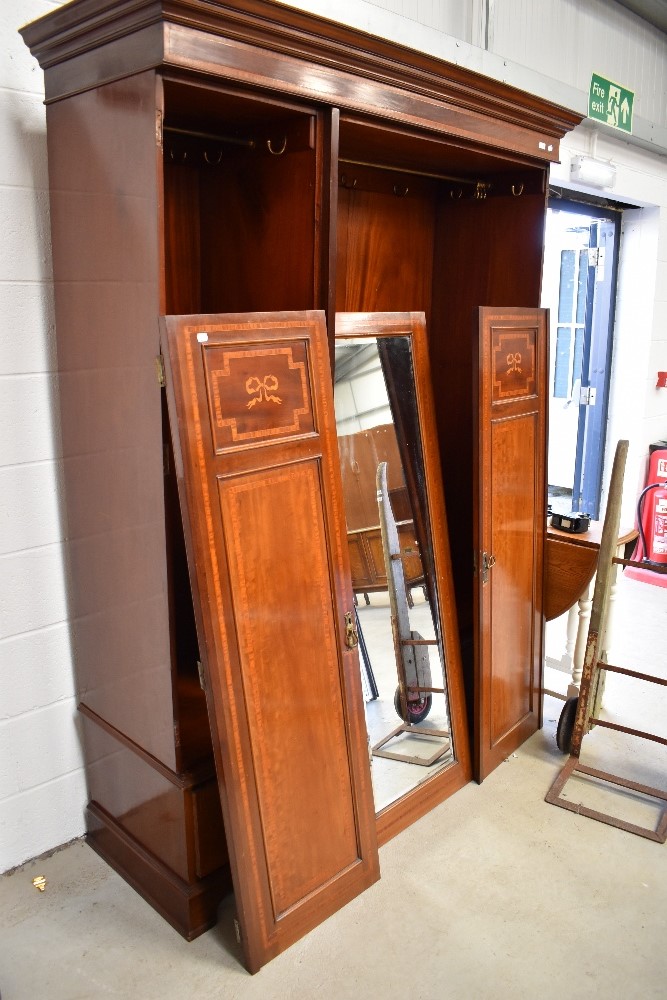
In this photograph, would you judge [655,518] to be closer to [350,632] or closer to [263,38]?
[350,632]

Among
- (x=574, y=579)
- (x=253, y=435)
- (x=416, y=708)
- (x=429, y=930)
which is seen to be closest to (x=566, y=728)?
(x=574, y=579)

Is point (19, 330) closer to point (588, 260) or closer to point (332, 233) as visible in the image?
point (332, 233)

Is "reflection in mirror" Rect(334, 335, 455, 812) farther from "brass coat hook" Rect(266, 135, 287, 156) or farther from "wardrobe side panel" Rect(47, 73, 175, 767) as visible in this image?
"wardrobe side panel" Rect(47, 73, 175, 767)

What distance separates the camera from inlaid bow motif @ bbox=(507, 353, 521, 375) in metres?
2.81

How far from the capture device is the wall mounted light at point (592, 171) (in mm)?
4148

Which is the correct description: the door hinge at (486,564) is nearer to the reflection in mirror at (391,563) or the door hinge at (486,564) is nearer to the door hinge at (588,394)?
the reflection in mirror at (391,563)

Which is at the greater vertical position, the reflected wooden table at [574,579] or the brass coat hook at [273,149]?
the brass coat hook at [273,149]

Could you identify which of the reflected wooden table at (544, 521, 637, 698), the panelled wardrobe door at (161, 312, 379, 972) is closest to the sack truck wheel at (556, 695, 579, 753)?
the reflected wooden table at (544, 521, 637, 698)

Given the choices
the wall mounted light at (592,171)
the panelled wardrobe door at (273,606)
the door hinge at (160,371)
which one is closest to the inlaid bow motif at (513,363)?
the panelled wardrobe door at (273,606)

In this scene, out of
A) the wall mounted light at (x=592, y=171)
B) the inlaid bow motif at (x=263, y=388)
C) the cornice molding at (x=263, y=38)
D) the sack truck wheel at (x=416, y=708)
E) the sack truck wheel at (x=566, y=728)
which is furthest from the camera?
the wall mounted light at (x=592, y=171)

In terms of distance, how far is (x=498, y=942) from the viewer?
219 cm

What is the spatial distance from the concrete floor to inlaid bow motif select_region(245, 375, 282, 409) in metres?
1.47

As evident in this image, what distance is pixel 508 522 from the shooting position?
9.57 ft

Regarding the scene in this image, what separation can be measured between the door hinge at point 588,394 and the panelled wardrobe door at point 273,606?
3819mm
